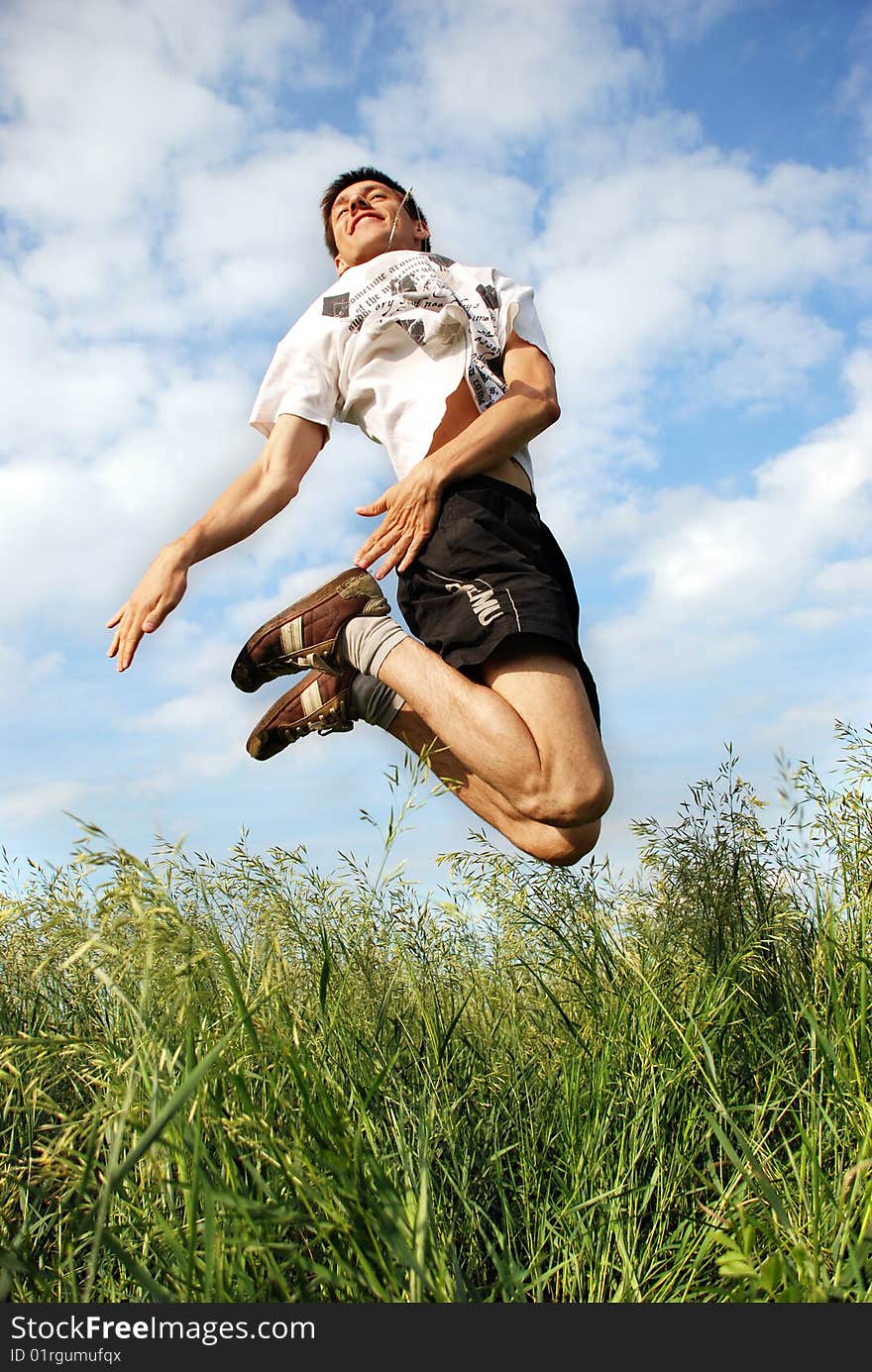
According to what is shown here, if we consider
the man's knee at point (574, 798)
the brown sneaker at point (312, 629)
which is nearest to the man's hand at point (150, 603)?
the brown sneaker at point (312, 629)

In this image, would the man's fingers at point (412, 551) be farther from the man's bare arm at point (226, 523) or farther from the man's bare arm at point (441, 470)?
the man's bare arm at point (226, 523)

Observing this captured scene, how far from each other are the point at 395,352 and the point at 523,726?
138 centimetres

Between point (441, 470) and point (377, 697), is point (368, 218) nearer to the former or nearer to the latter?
point (441, 470)

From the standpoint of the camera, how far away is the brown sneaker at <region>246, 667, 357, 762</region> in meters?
3.38

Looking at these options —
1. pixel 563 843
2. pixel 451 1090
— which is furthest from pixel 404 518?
pixel 451 1090

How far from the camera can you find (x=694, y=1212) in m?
1.82

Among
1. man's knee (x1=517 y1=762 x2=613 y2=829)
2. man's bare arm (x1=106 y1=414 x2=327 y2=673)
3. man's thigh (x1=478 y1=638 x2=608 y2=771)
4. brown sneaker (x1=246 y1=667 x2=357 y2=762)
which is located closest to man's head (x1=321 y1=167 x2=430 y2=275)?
man's bare arm (x1=106 y1=414 x2=327 y2=673)

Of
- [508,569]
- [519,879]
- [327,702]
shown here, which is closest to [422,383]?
[508,569]

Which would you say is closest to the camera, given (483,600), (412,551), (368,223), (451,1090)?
(451,1090)

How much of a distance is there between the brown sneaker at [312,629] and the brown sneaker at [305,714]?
6 cm

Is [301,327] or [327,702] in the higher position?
[301,327]

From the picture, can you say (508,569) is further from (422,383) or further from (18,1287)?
(18,1287)

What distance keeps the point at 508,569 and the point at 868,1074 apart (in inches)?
67.2

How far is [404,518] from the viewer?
3.17m
